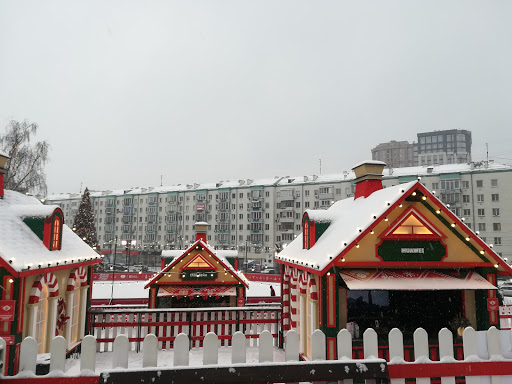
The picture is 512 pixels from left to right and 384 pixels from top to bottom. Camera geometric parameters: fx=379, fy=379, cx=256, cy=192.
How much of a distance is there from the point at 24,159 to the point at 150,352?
109 feet

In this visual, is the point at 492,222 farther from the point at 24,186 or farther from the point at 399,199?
the point at 24,186

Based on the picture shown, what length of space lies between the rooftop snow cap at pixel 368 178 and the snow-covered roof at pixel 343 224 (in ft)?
1.16

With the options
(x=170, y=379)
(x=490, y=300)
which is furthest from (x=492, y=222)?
(x=170, y=379)

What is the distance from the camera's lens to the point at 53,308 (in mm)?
8852

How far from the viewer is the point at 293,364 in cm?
362

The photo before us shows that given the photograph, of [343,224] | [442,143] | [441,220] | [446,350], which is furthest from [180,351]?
[442,143]

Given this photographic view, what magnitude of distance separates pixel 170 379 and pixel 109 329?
306 inches

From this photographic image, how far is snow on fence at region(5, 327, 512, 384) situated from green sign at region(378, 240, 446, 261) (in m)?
4.93

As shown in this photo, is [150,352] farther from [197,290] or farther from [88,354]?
[197,290]

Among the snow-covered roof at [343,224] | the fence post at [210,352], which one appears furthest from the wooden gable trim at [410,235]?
the fence post at [210,352]

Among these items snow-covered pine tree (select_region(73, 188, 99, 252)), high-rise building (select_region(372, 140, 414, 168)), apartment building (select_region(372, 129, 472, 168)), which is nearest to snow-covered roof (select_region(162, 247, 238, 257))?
snow-covered pine tree (select_region(73, 188, 99, 252))

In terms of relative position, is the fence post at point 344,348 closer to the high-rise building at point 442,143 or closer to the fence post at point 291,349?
the fence post at point 291,349

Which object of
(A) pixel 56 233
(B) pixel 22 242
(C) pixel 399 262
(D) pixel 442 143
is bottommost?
(C) pixel 399 262

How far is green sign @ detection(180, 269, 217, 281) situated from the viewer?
17.8m
